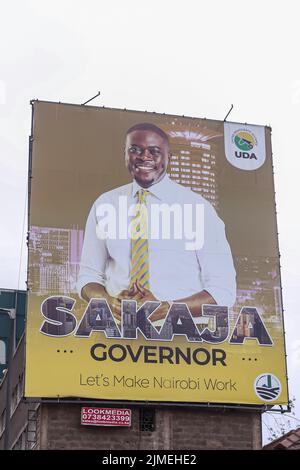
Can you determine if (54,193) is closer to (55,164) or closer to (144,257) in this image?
(55,164)

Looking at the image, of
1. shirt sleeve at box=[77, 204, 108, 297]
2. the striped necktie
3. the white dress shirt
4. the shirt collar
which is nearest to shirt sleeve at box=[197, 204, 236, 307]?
the white dress shirt

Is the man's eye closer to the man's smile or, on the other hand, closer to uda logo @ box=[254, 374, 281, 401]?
the man's smile

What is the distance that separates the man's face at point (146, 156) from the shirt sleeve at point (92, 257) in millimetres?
2972

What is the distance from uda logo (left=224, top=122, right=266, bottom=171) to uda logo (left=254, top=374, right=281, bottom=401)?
33.9ft

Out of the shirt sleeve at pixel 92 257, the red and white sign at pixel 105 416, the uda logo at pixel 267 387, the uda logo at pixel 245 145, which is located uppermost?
the uda logo at pixel 245 145

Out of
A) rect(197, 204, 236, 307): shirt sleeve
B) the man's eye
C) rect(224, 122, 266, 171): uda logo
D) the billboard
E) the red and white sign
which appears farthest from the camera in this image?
rect(224, 122, 266, 171): uda logo

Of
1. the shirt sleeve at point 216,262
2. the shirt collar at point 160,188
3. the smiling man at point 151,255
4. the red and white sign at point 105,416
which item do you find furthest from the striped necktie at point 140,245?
the red and white sign at point 105,416

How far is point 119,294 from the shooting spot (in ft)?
150

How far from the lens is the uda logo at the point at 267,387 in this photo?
1815 inches

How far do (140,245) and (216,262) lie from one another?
12.1ft

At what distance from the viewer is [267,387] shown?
1818 inches

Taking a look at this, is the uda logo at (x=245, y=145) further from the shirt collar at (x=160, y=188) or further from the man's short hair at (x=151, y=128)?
the shirt collar at (x=160, y=188)

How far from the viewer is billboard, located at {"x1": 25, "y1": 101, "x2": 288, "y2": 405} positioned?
44.7 meters
